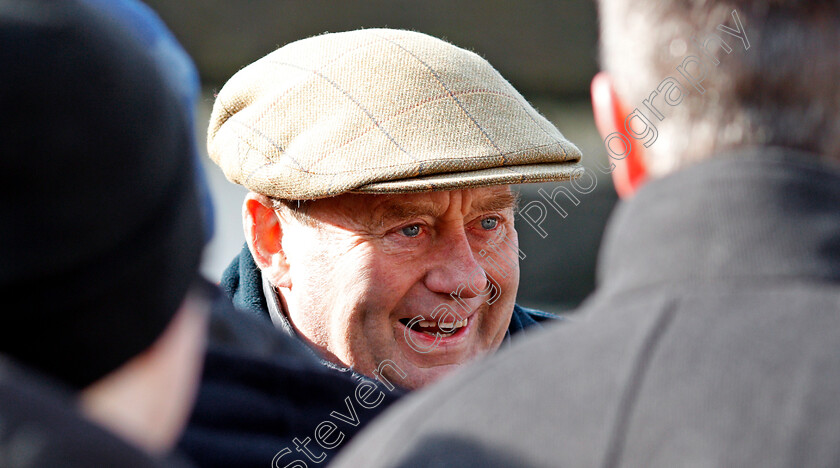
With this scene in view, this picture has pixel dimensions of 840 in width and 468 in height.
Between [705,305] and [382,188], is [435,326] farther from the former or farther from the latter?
[705,305]

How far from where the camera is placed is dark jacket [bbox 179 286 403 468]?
172cm

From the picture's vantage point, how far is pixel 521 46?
8.33m

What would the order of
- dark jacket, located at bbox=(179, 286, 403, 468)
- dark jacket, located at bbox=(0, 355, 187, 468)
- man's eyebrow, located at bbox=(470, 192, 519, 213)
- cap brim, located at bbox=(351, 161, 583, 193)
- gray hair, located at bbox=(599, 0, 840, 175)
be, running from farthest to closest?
man's eyebrow, located at bbox=(470, 192, 519, 213)
cap brim, located at bbox=(351, 161, 583, 193)
dark jacket, located at bbox=(179, 286, 403, 468)
gray hair, located at bbox=(599, 0, 840, 175)
dark jacket, located at bbox=(0, 355, 187, 468)

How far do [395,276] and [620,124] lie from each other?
55.7 inches

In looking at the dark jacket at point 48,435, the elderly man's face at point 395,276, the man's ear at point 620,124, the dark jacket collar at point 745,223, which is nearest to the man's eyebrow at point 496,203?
the elderly man's face at point 395,276

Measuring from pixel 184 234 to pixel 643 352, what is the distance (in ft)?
1.71

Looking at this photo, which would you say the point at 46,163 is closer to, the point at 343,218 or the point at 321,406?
the point at 321,406

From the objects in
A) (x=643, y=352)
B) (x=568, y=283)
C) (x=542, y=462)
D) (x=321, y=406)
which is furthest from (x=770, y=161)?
(x=568, y=283)

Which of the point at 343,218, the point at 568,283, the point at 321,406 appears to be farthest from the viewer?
the point at 568,283

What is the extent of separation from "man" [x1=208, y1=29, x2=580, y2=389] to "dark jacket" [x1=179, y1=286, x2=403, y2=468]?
0.65 m

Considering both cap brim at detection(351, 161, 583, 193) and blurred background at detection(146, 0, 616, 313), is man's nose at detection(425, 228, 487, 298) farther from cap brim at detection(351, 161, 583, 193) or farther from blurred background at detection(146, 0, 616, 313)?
blurred background at detection(146, 0, 616, 313)

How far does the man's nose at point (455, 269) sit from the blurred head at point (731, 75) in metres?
1.49

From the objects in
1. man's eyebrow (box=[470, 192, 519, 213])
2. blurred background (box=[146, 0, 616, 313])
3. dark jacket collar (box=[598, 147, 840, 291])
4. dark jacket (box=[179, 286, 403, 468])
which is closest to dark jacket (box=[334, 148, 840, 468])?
A: dark jacket collar (box=[598, 147, 840, 291])

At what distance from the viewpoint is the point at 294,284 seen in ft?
8.54
